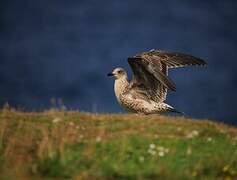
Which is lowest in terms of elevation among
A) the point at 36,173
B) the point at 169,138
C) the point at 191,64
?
the point at 36,173

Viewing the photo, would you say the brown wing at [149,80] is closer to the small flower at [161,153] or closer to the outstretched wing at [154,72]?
the outstretched wing at [154,72]

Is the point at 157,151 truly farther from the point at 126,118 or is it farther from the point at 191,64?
the point at 191,64

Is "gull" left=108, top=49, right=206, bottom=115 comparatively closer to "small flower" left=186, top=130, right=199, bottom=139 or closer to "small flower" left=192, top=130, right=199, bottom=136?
"small flower" left=192, top=130, right=199, bottom=136

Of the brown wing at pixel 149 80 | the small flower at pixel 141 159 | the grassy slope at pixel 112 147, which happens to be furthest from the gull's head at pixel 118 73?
the small flower at pixel 141 159

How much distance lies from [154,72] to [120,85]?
4.28 feet

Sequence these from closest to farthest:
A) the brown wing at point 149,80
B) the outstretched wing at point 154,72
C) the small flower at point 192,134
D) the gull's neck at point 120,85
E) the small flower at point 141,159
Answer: the small flower at point 141,159 → the small flower at point 192,134 → the outstretched wing at point 154,72 → the brown wing at point 149,80 → the gull's neck at point 120,85

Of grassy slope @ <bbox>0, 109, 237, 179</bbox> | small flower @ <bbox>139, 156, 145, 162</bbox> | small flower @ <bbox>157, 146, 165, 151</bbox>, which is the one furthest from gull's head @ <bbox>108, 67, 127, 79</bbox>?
small flower @ <bbox>139, 156, 145, 162</bbox>

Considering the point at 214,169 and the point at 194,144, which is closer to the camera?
the point at 214,169

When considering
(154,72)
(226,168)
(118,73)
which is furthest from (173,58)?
(226,168)

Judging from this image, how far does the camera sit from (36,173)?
13.7 meters

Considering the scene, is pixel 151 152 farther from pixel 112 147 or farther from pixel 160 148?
pixel 112 147

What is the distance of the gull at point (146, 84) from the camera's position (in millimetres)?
22234

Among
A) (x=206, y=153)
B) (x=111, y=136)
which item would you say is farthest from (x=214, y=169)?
(x=111, y=136)

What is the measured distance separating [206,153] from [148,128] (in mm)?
1947
